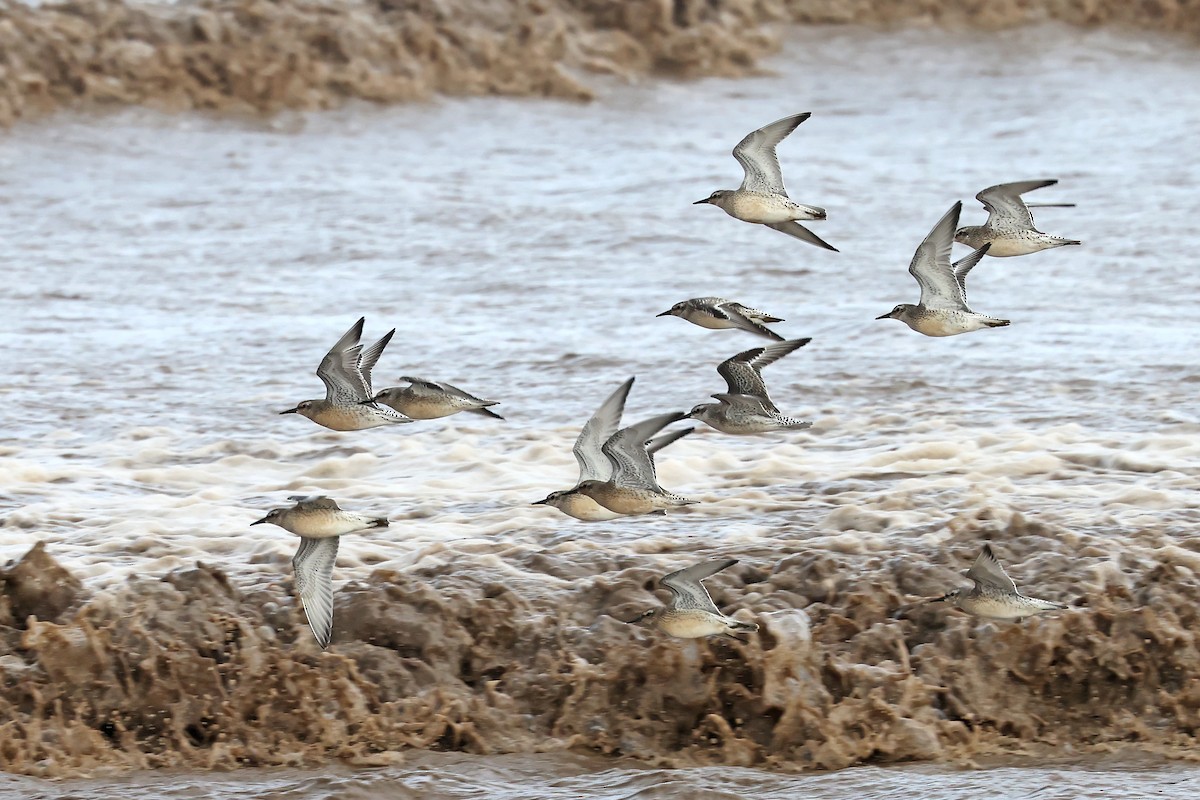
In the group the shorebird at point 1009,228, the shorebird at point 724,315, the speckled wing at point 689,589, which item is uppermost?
the shorebird at point 1009,228

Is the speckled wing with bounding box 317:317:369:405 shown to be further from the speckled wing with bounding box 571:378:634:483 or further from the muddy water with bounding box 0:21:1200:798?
the muddy water with bounding box 0:21:1200:798

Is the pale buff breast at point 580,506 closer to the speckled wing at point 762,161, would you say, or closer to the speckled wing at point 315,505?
A: the speckled wing at point 315,505

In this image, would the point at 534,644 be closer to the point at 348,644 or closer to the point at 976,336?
the point at 348,644

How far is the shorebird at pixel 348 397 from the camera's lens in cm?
595

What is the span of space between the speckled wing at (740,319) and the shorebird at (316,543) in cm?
139

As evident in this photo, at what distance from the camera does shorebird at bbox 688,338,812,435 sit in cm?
609

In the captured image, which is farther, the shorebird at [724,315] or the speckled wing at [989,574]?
the speckled wing at [989,574]

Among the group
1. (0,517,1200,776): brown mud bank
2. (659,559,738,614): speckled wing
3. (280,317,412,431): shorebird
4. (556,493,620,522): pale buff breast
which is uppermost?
(280,317,412,431): shorebird

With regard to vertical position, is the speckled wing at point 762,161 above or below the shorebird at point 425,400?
above

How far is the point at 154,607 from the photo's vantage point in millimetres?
7148

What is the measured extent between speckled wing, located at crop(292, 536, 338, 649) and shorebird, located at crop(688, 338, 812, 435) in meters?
1.43

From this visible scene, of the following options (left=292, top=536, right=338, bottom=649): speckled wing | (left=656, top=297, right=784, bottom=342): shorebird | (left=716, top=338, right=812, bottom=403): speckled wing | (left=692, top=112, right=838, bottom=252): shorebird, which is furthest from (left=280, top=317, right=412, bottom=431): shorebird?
(left=692, top=112, right=838, bottom=252): shorebird

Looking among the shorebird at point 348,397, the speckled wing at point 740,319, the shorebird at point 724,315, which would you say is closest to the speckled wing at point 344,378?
the shorebird at point 348,397

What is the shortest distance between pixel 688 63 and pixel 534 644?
14.9 meters
